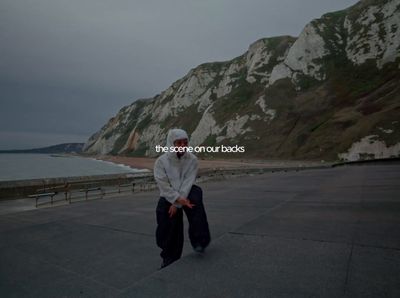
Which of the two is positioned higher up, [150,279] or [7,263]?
[150,279]

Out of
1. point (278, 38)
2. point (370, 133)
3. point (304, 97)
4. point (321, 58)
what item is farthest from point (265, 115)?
point (278, 38)

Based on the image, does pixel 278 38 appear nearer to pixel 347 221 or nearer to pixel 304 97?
pixel 304 97

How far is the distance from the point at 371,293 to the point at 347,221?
8.96ft

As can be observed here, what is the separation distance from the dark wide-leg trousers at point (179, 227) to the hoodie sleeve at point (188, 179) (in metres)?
0.08

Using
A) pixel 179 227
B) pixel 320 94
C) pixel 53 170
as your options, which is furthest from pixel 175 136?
pixel 320 94

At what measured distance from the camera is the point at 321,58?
8200cm

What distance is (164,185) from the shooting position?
11.2 ft

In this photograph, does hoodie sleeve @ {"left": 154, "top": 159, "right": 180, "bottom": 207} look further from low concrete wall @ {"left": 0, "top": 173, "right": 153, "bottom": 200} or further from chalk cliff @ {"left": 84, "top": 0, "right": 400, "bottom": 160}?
chalk cliff @ {"left": 84, "top": 0, "right": 400, "bottom": 160}

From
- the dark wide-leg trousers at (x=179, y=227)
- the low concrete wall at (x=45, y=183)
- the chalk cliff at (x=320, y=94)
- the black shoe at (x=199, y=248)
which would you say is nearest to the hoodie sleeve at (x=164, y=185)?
the dark wide-leg trousers at (x=179, y=227)

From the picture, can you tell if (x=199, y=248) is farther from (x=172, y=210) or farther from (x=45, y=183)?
(x=45, y=183)

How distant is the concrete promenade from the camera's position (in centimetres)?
254

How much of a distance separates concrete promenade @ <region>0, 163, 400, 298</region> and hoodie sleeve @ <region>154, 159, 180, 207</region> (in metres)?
0.65

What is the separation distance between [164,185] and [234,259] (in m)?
1.07

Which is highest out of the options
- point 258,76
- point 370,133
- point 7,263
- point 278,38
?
point 278,38
